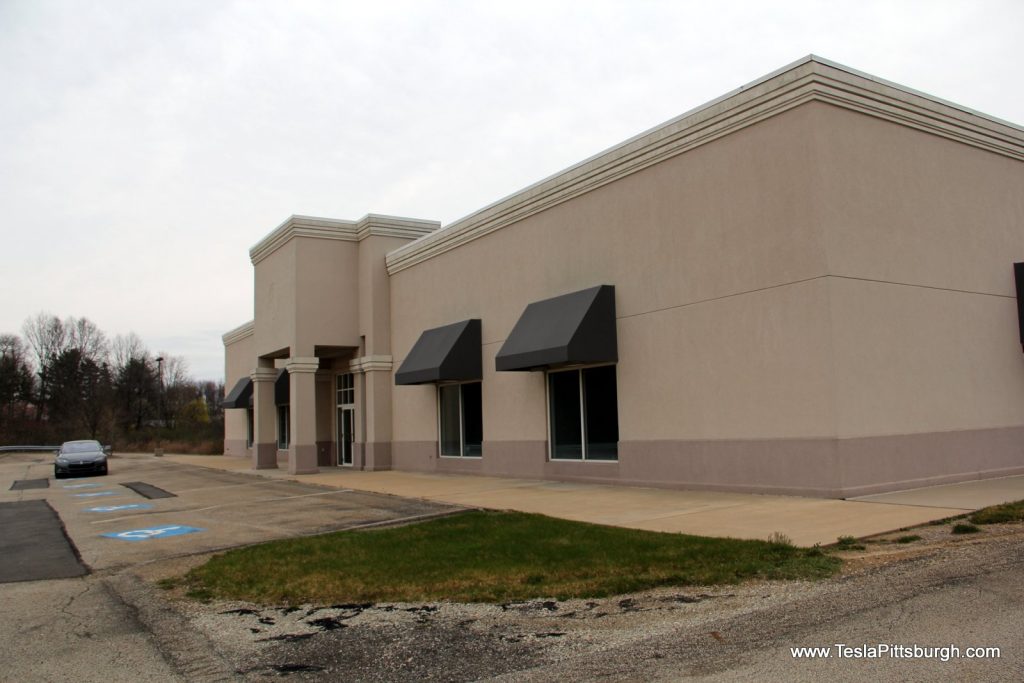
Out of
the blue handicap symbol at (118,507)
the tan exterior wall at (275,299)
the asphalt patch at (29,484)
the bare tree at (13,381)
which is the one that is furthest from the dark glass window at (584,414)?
the bare tree at (13,381)

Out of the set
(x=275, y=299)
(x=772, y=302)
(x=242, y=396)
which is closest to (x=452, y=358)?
(x=275, y=299)

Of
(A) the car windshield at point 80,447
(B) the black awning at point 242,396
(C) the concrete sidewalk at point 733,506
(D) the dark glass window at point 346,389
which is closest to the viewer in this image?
(C) the concrete sidewalk at point 733,506

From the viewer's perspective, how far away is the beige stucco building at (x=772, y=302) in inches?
520

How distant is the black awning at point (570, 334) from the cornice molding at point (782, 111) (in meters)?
2.56

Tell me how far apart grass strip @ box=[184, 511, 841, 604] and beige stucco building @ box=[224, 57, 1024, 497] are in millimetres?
4718

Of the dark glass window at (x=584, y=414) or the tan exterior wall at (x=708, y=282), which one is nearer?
the tan exterior wall at (x=708, y=282)

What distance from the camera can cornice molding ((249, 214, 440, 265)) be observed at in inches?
1034

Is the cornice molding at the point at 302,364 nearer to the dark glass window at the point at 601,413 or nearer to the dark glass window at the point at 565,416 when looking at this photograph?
the dark glass window at the point at 565,416

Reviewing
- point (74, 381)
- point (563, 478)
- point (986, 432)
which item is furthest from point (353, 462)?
point (74, 381)

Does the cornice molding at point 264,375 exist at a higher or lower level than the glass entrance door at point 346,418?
higher

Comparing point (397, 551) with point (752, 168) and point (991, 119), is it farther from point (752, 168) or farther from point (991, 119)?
point (991, 119)

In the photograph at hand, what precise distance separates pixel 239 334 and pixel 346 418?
15.8 metres

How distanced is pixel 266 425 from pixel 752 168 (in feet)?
71.3

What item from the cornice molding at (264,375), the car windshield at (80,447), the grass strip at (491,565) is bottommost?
the grass strip at (491,565)
